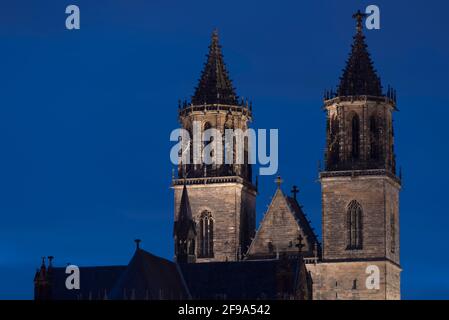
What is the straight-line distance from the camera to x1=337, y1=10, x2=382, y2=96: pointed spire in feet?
449

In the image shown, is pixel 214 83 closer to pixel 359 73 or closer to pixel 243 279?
pixel 359 73

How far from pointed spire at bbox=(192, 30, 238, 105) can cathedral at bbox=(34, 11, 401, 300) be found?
7 centimetres

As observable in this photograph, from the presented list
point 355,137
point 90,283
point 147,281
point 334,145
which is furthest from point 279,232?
point 147,281

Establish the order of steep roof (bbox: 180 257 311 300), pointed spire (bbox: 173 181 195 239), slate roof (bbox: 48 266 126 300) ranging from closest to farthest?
slate roof (bbox: 48 266 126 300), steep roof (bbox: 180 257 311 300), pointed spire (bbox: 173 181 195 239)

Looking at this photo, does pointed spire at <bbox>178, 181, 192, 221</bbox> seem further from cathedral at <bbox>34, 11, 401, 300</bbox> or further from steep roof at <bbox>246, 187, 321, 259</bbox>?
steep roof at <bbox>246, 187, 321, 259</bbox>

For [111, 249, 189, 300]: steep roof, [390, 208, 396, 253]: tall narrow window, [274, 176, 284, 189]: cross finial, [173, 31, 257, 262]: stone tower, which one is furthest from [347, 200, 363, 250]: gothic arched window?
[111, 249, 189, 300]: steep roof

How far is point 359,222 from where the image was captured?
136 meters

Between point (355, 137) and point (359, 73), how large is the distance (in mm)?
4516

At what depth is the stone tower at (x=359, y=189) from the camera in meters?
134

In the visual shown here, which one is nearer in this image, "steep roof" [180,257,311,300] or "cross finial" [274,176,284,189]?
"steep roof" [180,257,311,300]

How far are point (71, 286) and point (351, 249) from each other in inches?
865

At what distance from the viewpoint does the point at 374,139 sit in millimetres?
137000
